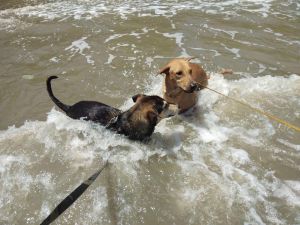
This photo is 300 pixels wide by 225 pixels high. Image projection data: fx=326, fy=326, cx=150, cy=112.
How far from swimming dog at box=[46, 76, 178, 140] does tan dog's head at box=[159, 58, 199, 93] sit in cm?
36

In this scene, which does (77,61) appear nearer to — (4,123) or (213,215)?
(4,123)

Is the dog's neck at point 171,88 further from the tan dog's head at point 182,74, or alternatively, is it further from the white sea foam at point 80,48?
the white sea foam at point 80,48

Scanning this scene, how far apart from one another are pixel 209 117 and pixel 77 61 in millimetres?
3528

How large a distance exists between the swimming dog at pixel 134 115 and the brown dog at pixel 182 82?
0.41m

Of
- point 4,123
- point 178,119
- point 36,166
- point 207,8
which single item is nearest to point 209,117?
point 178,119

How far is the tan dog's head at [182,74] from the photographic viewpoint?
15.5 ft

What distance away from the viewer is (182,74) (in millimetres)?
4879

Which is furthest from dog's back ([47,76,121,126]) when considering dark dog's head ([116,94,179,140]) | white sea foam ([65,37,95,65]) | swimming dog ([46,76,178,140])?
white sea foam ([65,37,95,65])

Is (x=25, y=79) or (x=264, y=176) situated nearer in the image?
(x=264, y=176)

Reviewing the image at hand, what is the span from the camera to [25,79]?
6.84 meters

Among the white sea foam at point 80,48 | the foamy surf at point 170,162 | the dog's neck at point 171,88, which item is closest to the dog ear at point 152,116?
the foamy surf at point 170,162

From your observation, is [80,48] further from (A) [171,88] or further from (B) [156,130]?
(B) [156,130]

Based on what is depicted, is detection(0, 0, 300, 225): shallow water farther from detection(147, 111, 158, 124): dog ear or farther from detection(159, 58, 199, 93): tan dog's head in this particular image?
detection(159, 58, 199, 93): tan dog's head

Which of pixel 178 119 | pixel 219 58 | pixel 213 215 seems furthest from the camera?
pixel 219 58
